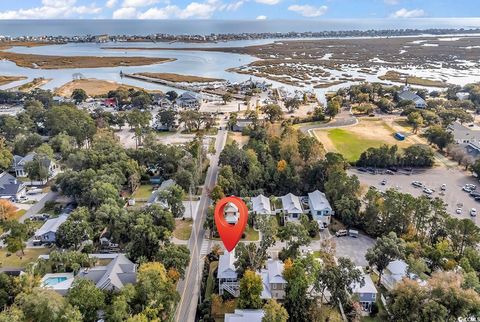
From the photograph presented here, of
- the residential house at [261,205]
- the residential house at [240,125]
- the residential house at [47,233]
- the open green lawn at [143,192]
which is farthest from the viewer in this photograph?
the residential house at [240,125]

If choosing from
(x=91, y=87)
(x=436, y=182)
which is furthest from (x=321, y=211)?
(x=91, y=87)

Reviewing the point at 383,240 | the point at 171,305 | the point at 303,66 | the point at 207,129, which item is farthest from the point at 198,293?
the point at 303,66

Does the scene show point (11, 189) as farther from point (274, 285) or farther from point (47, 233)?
point (274, 285)

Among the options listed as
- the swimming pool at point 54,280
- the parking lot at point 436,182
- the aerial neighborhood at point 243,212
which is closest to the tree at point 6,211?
the aerial neighborhood at point 243,212

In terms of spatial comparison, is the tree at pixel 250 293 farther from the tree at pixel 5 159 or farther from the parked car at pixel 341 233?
the tree at pixel 5 159

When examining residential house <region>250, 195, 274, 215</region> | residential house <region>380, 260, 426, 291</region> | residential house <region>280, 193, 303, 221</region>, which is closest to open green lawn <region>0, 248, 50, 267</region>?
residential house <region>250, 195, 274, 215</region>

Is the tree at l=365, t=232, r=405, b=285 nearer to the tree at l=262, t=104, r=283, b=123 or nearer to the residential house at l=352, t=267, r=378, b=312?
the residential house at l=352, t=267, r=378, b=312

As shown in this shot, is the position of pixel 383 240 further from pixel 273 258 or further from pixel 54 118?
pixel 54 118
